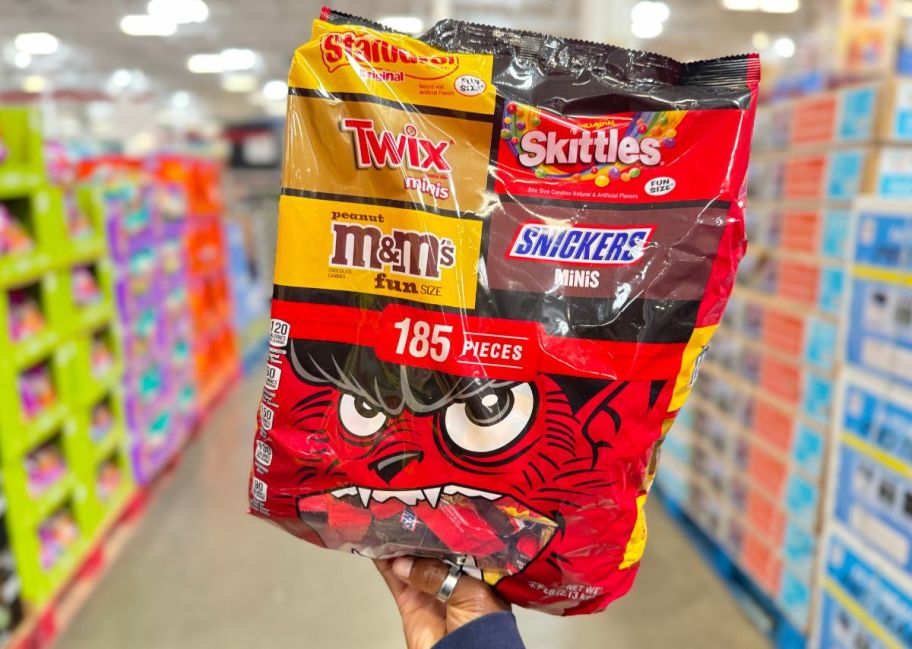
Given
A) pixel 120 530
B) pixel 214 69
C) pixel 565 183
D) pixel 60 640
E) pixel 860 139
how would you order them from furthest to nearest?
pixel 214 69 < pixel 120 530 < pixel 60 640 < pixel 860 139 < pixel 565 183

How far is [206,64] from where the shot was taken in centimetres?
1614

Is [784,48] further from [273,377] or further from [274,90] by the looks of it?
[274,90]

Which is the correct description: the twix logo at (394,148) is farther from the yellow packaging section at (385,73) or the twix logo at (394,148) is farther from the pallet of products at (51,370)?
the pallet of products at (51,370)

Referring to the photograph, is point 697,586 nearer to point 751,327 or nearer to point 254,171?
point 751,327

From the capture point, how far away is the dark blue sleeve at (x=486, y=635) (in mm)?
840

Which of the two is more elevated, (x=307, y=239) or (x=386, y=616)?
(x=307, y=239)

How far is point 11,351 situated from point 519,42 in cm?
242

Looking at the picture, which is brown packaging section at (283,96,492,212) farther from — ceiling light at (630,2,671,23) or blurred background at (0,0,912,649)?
ceiling light at (630,2,671,23)

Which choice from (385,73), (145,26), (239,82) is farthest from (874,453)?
(239,82)

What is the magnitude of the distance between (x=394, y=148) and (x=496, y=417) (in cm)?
31

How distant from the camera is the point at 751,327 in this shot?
3100 mm

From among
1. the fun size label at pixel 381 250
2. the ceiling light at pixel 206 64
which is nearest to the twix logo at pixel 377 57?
the fun size label at pixel 381 250

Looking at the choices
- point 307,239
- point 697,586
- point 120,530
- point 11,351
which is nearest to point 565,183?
point 307,239

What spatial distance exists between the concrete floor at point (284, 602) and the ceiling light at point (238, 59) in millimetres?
13141
